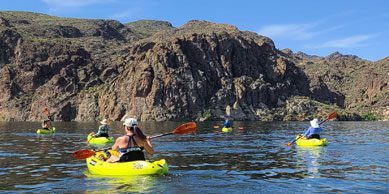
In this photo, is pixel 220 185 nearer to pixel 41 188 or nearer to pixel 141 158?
pixel 141 158

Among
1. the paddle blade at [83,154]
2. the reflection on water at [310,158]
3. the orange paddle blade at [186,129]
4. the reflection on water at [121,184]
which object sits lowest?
the reflection on water at [121,184]

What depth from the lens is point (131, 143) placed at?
2253 cm

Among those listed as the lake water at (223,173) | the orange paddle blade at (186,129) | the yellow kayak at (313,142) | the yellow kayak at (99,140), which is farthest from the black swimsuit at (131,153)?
the yellow kayak at (99,140)

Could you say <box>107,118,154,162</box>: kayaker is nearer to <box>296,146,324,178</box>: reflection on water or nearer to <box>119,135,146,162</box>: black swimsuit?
<box>119,135,146,162</box>: black swimsuit

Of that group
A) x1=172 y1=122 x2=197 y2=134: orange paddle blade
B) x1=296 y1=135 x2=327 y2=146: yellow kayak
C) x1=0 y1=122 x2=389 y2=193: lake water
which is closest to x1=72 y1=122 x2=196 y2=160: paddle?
x1=172 y1=122 x2=197 y2=134: orange paddle blade

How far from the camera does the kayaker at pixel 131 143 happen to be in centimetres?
2236

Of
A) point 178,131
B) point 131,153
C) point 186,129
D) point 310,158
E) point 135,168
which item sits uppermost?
point 186,129

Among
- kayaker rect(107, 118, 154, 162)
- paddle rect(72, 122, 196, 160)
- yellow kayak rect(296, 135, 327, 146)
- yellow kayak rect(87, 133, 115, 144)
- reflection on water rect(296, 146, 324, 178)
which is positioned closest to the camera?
kayaker rect(107, 118, 154, 162)

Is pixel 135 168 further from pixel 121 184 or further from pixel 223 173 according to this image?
pixel 223 173

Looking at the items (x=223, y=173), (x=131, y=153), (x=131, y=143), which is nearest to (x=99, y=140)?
(x=131, y=153)

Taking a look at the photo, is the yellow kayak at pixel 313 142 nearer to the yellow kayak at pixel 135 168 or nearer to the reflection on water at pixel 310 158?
the reflection on water at pixel 310 158

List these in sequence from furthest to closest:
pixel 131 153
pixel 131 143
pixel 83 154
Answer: pixel 83 154, pixel 131 153, pixel 131 143

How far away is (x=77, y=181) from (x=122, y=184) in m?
2.63

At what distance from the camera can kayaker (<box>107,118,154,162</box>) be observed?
73.4 ft
